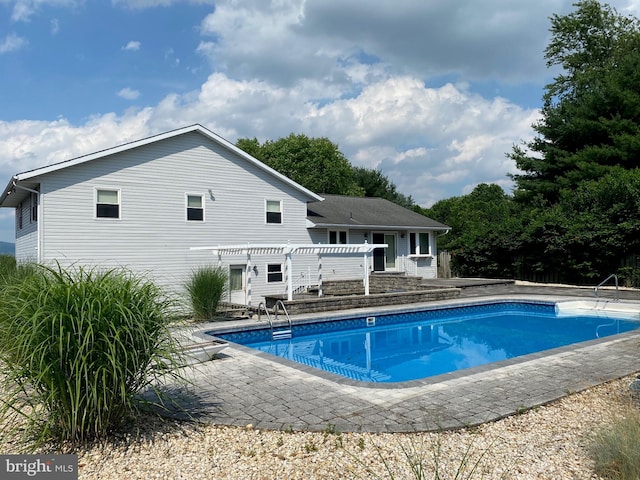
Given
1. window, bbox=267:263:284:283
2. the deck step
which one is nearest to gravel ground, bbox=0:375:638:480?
the deck step

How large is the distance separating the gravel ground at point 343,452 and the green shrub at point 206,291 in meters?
8.04

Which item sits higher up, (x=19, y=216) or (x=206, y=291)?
(x=19, y=216)

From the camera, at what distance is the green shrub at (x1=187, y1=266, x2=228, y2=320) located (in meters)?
12.8

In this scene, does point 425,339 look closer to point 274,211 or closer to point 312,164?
point 274,211

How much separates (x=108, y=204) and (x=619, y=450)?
14.9 meters

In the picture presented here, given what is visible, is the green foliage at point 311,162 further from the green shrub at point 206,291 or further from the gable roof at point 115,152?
the green shrub at point 206,291

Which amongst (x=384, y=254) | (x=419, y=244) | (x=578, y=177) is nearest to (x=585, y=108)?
(x=578, y=177)

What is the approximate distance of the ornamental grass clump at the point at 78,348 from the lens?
3.84 metres

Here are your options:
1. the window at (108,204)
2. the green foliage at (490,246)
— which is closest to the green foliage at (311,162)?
the green foliage at (490,246)

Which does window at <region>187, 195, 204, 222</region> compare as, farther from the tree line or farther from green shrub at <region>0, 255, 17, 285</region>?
the tree line

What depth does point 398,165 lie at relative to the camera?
34250mm

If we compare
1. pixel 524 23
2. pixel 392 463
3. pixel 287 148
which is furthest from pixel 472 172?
pixel 392 463

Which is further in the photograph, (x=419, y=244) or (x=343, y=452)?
(x=419, y=244)

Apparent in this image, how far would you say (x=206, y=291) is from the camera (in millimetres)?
12883
